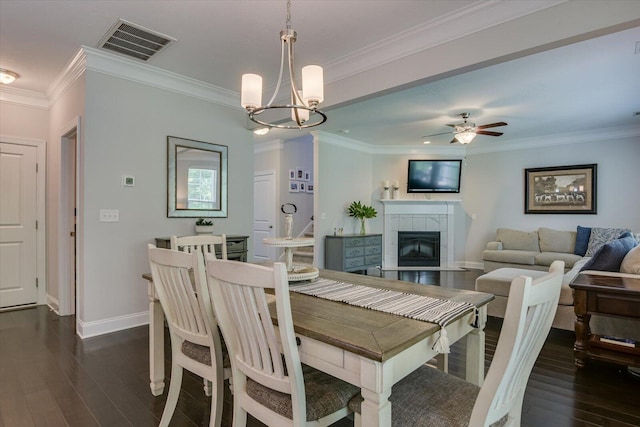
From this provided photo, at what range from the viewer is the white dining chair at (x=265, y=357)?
1.14 meters

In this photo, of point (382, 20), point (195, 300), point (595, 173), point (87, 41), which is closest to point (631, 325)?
point (382, 20)

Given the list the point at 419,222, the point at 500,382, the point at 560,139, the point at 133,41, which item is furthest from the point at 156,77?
the point at 560,139

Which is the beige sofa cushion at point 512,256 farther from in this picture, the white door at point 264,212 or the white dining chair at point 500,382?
the white dining chair at point 500,382

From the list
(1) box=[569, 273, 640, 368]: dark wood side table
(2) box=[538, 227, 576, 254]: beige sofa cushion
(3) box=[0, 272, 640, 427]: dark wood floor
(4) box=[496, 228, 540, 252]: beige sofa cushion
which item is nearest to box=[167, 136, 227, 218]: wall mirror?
(3) box=[0, 272, 640, 427]: dark wood floor

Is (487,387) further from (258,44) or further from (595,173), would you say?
(595,173)

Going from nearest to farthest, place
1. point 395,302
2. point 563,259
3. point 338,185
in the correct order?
1. point 395,302
2. point 563,259
3. point 338,185

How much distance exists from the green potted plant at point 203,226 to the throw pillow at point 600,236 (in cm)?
593

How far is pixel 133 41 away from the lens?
9.70 feet

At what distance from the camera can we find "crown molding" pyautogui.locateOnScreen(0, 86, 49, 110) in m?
3.94

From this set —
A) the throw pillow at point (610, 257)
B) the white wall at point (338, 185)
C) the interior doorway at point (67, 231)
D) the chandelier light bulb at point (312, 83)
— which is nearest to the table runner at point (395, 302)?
the chandelier light bulb at point (312, 83)

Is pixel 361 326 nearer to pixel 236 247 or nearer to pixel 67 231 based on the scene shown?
pixel 236 247

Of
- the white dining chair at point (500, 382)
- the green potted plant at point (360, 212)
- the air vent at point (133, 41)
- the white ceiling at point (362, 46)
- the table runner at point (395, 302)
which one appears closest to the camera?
the white dining chair at point (500, 382)

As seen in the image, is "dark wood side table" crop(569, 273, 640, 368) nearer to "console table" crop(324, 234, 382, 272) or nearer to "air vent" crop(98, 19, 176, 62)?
"console table" crop(324, 234, 382, 272)

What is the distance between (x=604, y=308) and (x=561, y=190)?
472 cm
